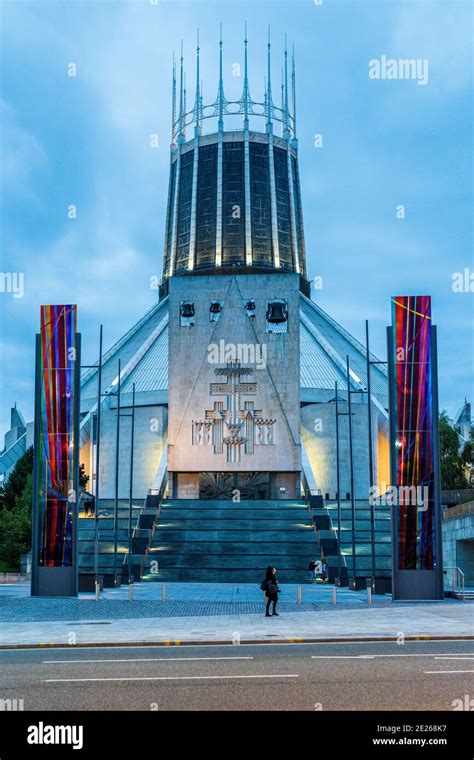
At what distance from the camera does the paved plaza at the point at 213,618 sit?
20875 millimetres

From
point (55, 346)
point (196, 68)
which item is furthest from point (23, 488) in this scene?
point (196, 68)

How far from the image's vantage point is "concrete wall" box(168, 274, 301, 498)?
6138 cm

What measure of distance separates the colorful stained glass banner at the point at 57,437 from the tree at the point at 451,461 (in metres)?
49.4

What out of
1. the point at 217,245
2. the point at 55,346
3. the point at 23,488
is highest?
the point at 217,245

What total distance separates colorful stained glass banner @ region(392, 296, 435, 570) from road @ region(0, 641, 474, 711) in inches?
483

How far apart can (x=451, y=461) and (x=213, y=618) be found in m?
56.5

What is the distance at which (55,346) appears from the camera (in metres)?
35.2

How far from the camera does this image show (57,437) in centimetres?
3462

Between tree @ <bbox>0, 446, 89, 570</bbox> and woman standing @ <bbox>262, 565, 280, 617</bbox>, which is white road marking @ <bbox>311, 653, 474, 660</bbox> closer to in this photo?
woman standing @ <bbox>262, 565, 280, 617</bbox>

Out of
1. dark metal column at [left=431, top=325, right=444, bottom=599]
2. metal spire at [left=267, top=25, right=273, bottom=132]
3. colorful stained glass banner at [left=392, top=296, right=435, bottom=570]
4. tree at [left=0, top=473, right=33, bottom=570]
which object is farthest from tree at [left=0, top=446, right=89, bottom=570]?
metal spire at [left=267, top=25, right=273, bottom=132]

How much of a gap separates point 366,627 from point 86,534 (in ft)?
95.2

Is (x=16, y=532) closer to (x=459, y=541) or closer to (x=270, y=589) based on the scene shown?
(x=459, y=541)

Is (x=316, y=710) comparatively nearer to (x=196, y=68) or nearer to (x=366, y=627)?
(x=366, y=627)
